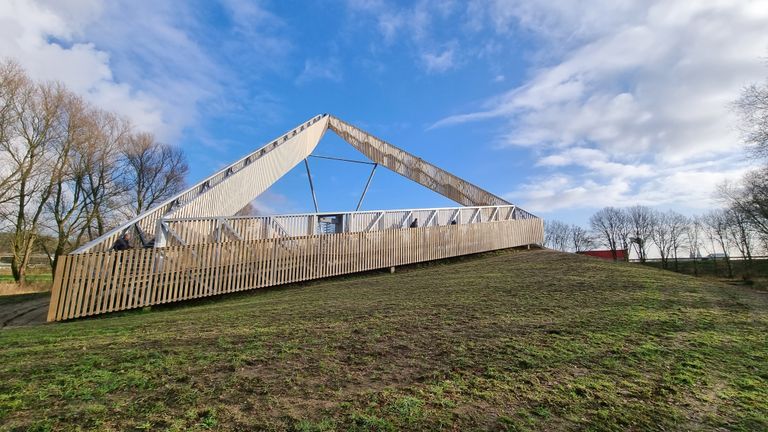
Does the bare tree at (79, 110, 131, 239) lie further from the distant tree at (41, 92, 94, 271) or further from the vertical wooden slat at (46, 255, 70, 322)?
the vertical wooden slat at (46, 255, 70, 322)

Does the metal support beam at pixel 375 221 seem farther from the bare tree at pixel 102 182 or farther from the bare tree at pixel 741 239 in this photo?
the bare tree at pixel 741 239

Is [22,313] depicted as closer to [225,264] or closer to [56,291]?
[56,291]

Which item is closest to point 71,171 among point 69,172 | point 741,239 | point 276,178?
point 69,172

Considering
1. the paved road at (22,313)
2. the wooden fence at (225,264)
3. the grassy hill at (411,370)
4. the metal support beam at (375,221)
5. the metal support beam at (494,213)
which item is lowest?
the paved road at (22,313)

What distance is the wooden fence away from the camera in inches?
283

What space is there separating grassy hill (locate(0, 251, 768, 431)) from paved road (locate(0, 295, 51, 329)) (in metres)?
3.30

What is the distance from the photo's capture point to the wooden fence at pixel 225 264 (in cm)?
718

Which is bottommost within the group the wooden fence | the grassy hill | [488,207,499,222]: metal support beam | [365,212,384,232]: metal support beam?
the grassy hill

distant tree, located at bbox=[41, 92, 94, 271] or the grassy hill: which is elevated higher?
distant tree, located at bbox=[41, 92, 94, 271]

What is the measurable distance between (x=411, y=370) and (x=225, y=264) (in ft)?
24.0

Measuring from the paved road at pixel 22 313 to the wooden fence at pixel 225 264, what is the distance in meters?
1.13

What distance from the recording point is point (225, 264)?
8969 millimetres

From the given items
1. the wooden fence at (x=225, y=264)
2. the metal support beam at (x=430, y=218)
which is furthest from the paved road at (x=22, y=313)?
the metal support beam at (x=430, y=218)

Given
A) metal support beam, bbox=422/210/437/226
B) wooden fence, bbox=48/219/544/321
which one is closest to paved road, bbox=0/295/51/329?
wooden fence, bbox=48/219/544/321
